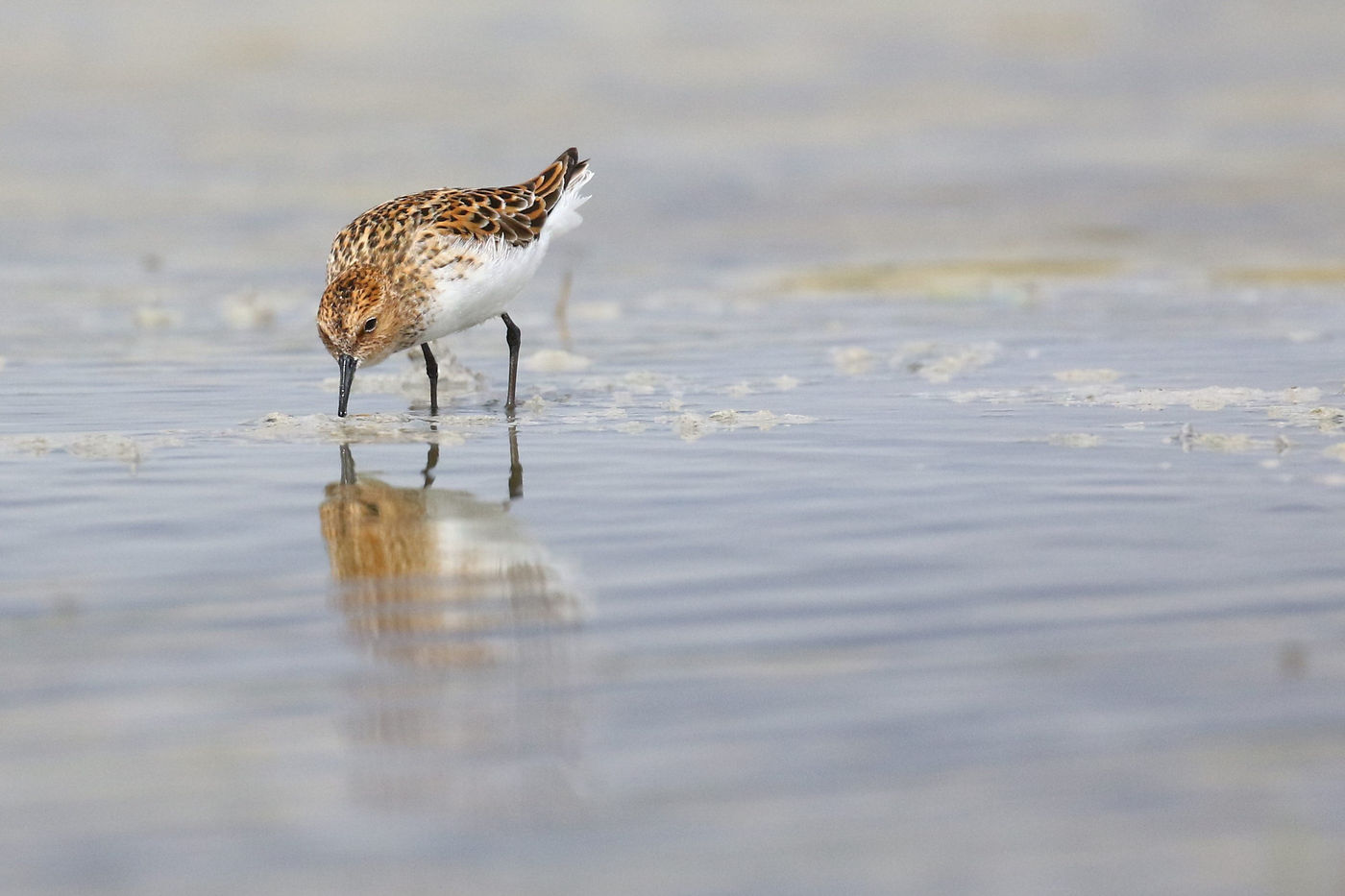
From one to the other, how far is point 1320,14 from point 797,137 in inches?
360

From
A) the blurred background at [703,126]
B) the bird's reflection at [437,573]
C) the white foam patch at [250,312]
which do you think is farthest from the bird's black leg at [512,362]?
the blurred background at [703,126]

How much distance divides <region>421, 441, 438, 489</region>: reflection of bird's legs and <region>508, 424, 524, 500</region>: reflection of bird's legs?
0.24m

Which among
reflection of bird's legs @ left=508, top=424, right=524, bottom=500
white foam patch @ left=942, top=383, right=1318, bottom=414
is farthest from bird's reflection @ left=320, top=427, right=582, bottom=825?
white foam patch @ left=942, top=383, right=1318, bottom=414

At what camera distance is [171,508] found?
483 centimetres

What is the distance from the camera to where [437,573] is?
4113mm

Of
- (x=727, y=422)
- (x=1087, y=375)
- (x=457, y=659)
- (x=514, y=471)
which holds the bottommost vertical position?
(x=457, y=659)

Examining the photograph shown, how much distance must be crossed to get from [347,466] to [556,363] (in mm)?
2720

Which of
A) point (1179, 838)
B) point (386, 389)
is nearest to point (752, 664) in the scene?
point (1179, 838)

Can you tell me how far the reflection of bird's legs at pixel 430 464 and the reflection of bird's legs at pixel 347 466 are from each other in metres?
0.22

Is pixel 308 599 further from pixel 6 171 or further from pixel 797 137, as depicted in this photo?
pixel 797 137

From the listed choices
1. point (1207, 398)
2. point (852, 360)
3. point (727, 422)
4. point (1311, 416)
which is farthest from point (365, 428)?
point (1311, 416)

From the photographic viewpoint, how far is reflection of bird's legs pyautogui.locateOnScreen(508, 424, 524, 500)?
517 centimetres

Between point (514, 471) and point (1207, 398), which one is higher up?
point (1207, 398)

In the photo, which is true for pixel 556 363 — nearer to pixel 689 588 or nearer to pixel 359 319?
pixel 359 319
